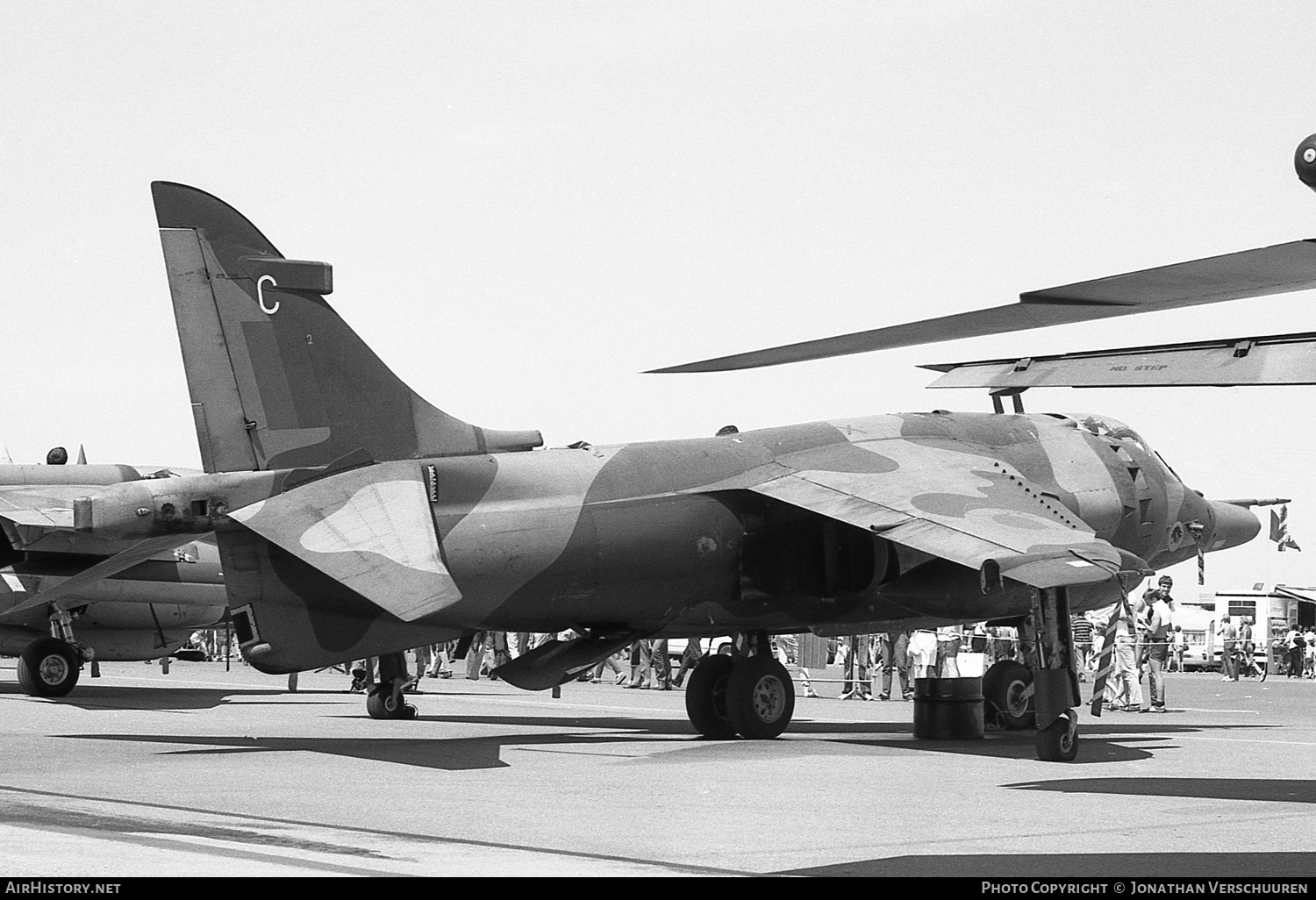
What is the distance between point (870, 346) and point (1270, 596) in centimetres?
5506

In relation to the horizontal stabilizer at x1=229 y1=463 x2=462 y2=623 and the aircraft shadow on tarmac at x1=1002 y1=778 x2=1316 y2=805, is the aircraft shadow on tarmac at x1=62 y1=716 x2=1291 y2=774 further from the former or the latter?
the aircraft shadow on tarmac at x1=1002 y1=778 x2=1316 y2=805

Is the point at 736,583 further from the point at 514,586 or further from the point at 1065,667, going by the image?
the point at 1065,667

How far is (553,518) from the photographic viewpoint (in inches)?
623

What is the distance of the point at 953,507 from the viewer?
15898 millimetres

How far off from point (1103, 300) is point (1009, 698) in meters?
13.3

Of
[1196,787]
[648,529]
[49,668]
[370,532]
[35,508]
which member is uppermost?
[35,508]

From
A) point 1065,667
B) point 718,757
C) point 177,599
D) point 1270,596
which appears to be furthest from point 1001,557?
point 1270,596

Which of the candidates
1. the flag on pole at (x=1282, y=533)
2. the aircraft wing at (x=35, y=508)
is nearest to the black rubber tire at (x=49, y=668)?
the aircraft wing at (x=35, y=508)

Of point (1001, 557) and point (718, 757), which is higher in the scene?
point (1001, 557)

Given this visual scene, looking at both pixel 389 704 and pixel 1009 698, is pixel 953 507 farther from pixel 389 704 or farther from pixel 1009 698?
pixel 389 704

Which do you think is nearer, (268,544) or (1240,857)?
(1240,857)

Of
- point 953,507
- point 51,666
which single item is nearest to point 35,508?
point 51,666

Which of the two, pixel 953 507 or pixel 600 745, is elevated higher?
pixel 953 507

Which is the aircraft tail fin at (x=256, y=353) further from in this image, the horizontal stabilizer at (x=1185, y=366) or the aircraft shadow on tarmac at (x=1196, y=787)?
the horizontal stabilizer at (x=1185, y=366)
